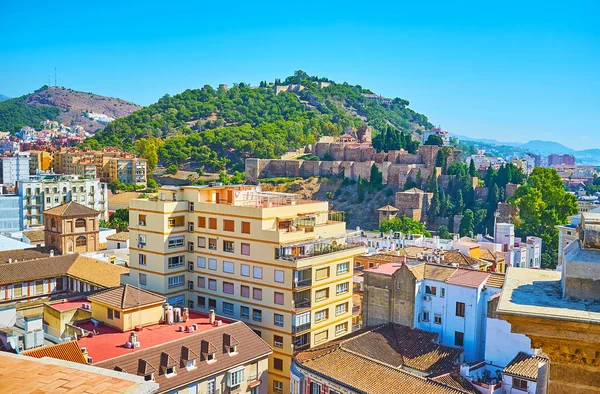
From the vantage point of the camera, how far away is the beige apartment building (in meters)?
21.0

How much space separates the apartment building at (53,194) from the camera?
52.9 meters

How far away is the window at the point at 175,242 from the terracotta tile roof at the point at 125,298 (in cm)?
347

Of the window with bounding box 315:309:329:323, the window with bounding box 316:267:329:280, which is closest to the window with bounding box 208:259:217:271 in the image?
the window with bounding box 316:267:329:280

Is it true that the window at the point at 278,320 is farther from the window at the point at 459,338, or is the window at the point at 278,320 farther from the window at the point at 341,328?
the window at the point at 459,338

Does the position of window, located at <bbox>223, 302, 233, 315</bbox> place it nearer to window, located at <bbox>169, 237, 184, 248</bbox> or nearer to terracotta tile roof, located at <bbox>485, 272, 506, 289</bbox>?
window, located at <bbox>169, 237, 184, 248</bbox>

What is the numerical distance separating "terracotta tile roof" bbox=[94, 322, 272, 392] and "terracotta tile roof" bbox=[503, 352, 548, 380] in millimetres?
7511

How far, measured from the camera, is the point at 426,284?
23406 millimetres

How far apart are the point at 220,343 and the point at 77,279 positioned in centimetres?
1310

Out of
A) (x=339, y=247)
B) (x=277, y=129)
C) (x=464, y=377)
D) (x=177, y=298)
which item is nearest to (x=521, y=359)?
(x=464, y=377)

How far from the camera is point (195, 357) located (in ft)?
56.5

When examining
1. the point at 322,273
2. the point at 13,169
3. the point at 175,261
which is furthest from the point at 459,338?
the point at 13,169

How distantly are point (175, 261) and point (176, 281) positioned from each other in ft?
2.59

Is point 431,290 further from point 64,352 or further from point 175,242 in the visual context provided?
point 64,352

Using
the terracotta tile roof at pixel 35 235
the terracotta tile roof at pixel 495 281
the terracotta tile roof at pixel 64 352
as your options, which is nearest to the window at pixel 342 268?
the terracotta tile roof at pixel 495 281
